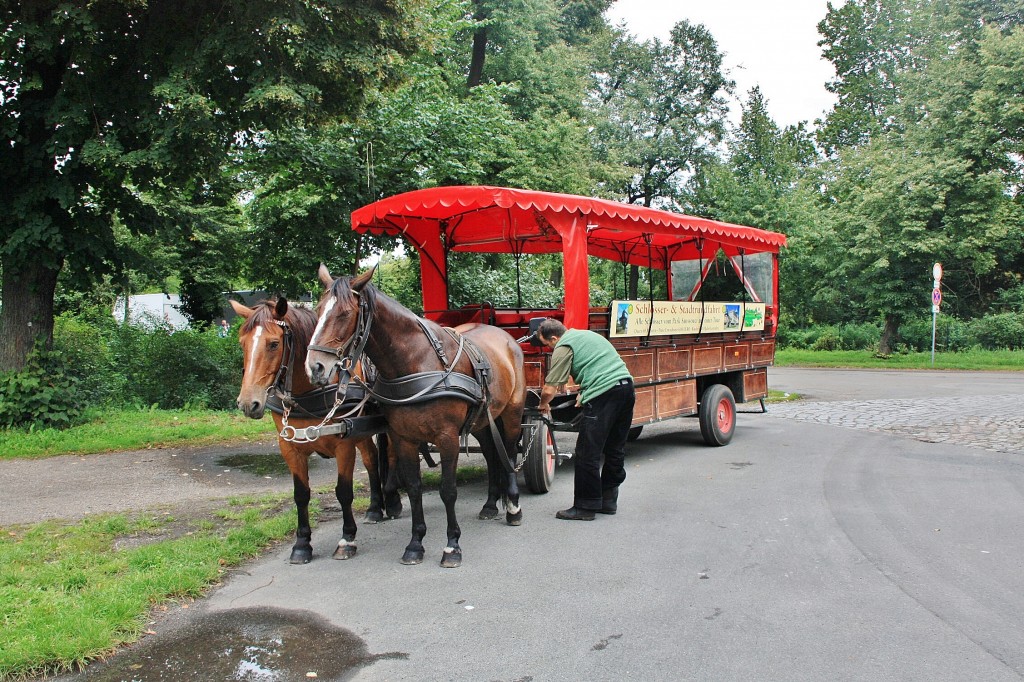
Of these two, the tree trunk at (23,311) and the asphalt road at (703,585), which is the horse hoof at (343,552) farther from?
the tree trunk at (23,311)

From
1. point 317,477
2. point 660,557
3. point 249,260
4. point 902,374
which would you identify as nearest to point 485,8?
point 249,260

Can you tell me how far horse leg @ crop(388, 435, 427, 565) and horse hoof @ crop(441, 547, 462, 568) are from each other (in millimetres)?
195

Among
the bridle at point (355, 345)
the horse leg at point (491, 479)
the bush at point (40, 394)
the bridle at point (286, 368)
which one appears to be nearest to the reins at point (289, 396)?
the bridle at point (286, 368)

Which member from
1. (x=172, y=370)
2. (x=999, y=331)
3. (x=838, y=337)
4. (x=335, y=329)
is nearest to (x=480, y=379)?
(x=335, y=329)

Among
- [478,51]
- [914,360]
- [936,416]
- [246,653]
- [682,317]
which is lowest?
[246,653]

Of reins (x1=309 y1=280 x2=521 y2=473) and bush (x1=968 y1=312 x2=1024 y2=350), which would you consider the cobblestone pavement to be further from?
bush (x1=968 y1=312 x2=1024 y2=350)

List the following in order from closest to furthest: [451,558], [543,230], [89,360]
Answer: [451,558] < [543,230] < [89,360]

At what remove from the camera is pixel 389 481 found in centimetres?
661

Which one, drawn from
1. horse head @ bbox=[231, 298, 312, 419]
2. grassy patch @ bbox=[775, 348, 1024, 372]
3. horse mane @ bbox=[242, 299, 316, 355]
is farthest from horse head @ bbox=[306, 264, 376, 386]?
grassy patch @ bbox=[775, 348, 1024, 372]

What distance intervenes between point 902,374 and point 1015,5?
18.2 meters

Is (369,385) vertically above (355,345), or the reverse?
(355,345)

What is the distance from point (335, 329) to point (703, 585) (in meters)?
2.89

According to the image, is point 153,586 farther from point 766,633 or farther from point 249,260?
point 249,260

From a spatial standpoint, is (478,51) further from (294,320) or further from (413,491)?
(413,491)
